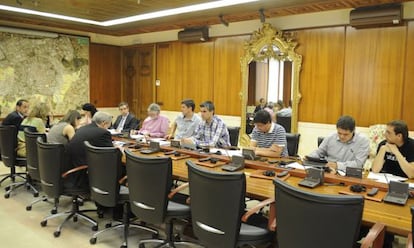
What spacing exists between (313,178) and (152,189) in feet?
3.97

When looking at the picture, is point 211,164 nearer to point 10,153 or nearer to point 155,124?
point 155,124

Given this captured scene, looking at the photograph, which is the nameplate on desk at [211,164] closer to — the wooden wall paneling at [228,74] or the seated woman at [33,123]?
the seated woman at [33,123]

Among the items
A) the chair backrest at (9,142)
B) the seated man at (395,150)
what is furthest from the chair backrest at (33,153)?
the seated man at (395,150)

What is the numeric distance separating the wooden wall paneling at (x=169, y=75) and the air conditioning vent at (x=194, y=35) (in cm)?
43

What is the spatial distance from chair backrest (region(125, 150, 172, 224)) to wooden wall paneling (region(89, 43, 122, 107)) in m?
5.70

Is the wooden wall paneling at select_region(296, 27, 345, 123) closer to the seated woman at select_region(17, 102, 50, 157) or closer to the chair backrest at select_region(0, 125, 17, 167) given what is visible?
the seated woman at select_region(17, 102, 50, 157)

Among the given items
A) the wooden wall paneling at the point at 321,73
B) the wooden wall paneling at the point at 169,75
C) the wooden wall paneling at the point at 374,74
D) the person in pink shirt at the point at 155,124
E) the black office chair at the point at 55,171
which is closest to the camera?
the black office chair at the point at 55,171

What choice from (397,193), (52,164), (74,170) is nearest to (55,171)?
(52,164)

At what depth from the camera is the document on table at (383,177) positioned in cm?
274

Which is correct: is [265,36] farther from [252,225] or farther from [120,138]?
[252,225]

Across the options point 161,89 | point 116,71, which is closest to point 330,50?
point 161,89

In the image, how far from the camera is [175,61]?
→ 24.5 feet

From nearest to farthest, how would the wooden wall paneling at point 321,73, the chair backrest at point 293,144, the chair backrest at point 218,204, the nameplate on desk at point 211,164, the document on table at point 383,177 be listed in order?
1. the chair backrest at point 218,204
2. the document on table at point 383,177
3. the nameplate on desk at point 211,164
4. the chair backrest at point 293,144
5. the wooden wall paneling at point 321,73

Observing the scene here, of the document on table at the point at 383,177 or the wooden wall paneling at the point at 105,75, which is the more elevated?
the wooden wall paneling at the point at 105,75
